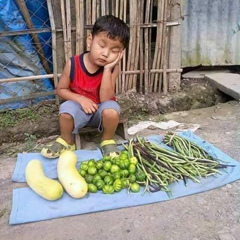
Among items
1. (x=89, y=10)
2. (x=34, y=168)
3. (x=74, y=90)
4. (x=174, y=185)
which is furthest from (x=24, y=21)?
(x=174, y=185)

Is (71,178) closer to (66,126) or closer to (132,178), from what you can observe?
(132,178)

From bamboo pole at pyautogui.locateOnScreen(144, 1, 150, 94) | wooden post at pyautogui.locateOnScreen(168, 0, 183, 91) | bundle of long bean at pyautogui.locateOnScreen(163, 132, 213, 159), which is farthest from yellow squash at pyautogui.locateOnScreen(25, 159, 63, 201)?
wooden post at pyautogui.locateOnScreen(168, 0, 183, 91)

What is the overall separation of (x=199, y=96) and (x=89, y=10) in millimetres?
1911

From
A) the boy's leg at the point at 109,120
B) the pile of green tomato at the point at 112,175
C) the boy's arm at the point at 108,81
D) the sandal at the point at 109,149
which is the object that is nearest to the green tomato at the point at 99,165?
the pile of green tomato at the point at 112,175

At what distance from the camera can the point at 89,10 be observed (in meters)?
3.80

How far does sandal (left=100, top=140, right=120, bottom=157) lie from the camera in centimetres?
301

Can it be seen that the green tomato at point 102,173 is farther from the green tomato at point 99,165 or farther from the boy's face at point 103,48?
the boy's face at point 103,48

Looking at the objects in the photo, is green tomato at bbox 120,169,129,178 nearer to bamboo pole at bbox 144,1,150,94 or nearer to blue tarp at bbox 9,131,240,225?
blue tarp at bbox 9,131,240,225

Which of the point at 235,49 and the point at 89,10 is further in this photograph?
the point at 235,49

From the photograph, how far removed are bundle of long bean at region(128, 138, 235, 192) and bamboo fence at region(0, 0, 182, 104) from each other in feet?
5.04

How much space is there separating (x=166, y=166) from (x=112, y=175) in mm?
467

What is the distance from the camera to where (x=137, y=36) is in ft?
13.3

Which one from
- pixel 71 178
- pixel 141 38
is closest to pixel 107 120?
pixel 71 178

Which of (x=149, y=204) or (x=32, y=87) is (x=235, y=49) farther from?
(x=149, y=204)
